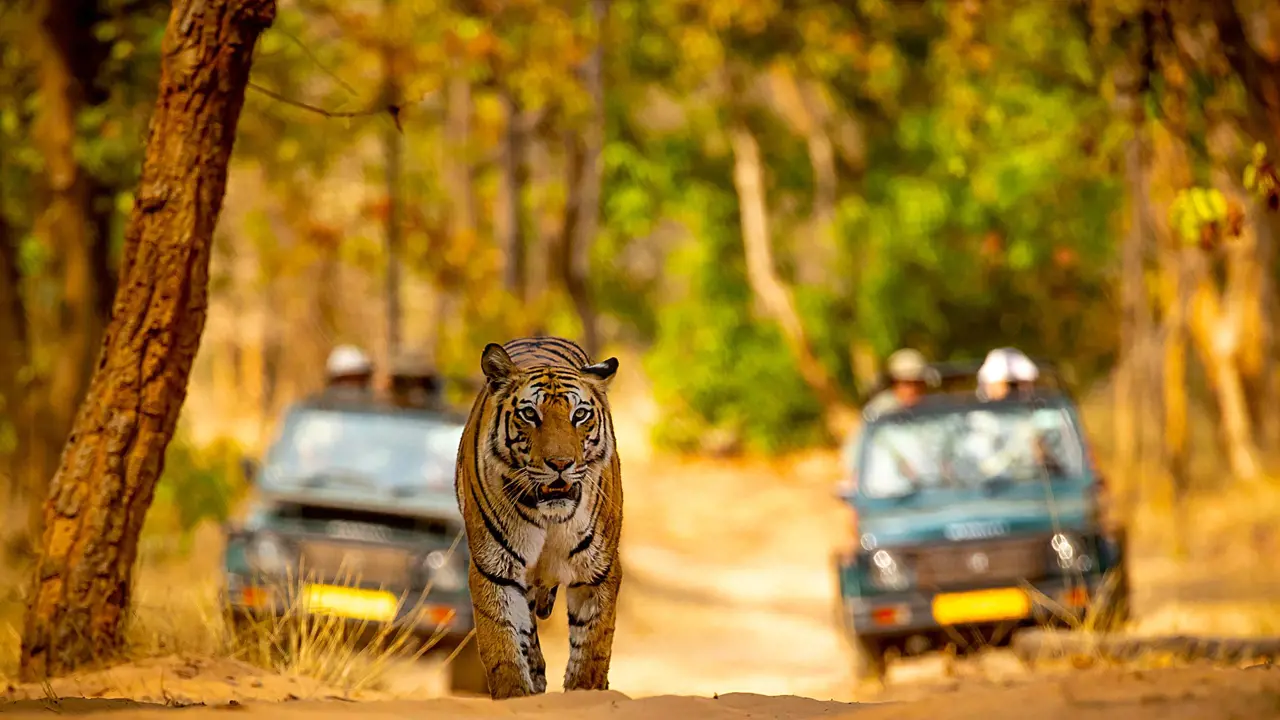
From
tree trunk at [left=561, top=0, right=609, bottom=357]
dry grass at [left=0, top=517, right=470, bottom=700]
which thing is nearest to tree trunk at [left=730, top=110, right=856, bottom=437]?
tree trunk at [left=561, top=0, right=609, bottom=357]

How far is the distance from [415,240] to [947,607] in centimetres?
1205

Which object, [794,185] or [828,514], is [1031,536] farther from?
[794,185]

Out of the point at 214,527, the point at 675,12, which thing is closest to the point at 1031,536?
the point at 214,527

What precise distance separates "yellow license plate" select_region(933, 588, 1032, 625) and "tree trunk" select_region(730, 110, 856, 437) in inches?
836

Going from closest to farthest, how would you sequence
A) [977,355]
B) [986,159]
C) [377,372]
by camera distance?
[377,372] → [986,159] → [977,355]

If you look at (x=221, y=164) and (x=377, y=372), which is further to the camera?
(x=377, y=372)

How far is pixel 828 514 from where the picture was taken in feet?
97.4

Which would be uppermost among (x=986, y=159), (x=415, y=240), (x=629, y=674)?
(x=986, y=159)

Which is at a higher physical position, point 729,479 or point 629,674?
point 729,479

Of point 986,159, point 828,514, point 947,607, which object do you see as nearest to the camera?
point 947,607

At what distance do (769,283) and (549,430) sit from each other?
28.2m

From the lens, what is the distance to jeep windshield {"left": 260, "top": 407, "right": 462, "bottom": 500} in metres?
14.0

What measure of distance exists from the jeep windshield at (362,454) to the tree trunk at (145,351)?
4.60 m

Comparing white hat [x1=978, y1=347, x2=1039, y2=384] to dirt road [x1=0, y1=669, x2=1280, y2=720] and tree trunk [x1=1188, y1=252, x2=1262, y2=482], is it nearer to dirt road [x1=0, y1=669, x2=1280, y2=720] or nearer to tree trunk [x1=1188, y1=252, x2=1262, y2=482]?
dirt road [x1=0, y1=669, x2=1280, y2=720]
